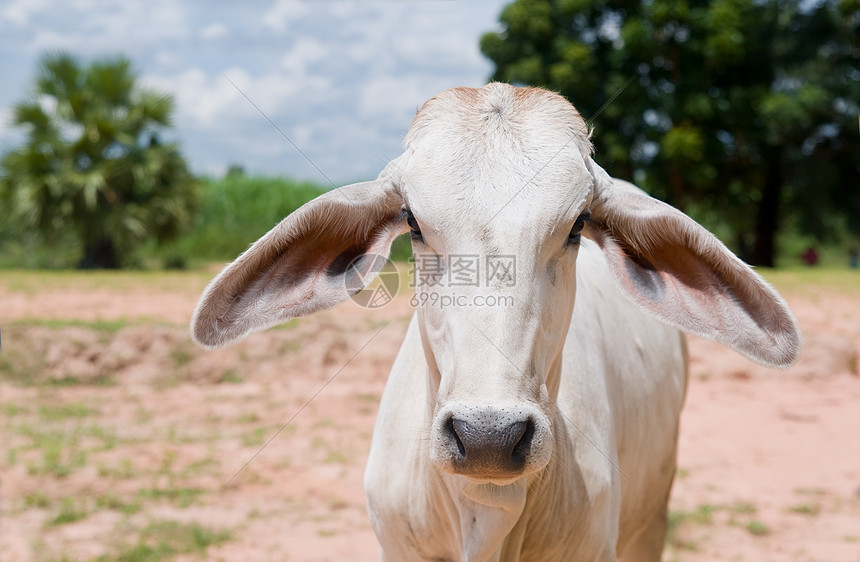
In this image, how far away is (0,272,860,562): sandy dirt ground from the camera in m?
5.13

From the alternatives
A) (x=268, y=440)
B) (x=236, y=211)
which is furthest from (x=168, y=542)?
(x=236, y=211)

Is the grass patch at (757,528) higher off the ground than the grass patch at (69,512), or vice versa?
the grass patch at (69,512)

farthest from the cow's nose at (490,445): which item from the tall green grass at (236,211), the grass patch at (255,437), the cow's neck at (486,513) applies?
the tall green grass at (236,211)

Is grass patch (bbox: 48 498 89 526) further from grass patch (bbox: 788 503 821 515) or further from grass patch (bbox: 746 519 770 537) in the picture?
grass patch (bbox: 788 503 821 515)

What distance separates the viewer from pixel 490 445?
5.99ft

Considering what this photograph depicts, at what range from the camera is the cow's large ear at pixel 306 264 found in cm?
234

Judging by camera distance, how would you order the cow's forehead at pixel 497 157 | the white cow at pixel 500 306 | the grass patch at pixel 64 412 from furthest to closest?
the grass patch at pixel 64 412 → the cow's forehead at pixel 497 157 → the white cow at pixel 500 306

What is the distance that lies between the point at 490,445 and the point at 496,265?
1.52 feet

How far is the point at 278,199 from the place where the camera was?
90.4 ft

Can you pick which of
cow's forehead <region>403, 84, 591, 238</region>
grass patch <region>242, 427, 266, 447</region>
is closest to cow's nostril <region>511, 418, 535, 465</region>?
cow's forehead <region>403, 84, 591, 238</region>

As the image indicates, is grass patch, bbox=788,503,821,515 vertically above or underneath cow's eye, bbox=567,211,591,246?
underneath

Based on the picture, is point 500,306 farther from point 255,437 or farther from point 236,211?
point 236,211

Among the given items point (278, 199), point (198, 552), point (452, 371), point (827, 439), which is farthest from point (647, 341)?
point (278, 199)

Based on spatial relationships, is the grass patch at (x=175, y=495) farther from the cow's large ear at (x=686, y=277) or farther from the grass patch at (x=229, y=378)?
the cow's large ear at (x=686, y=277)
